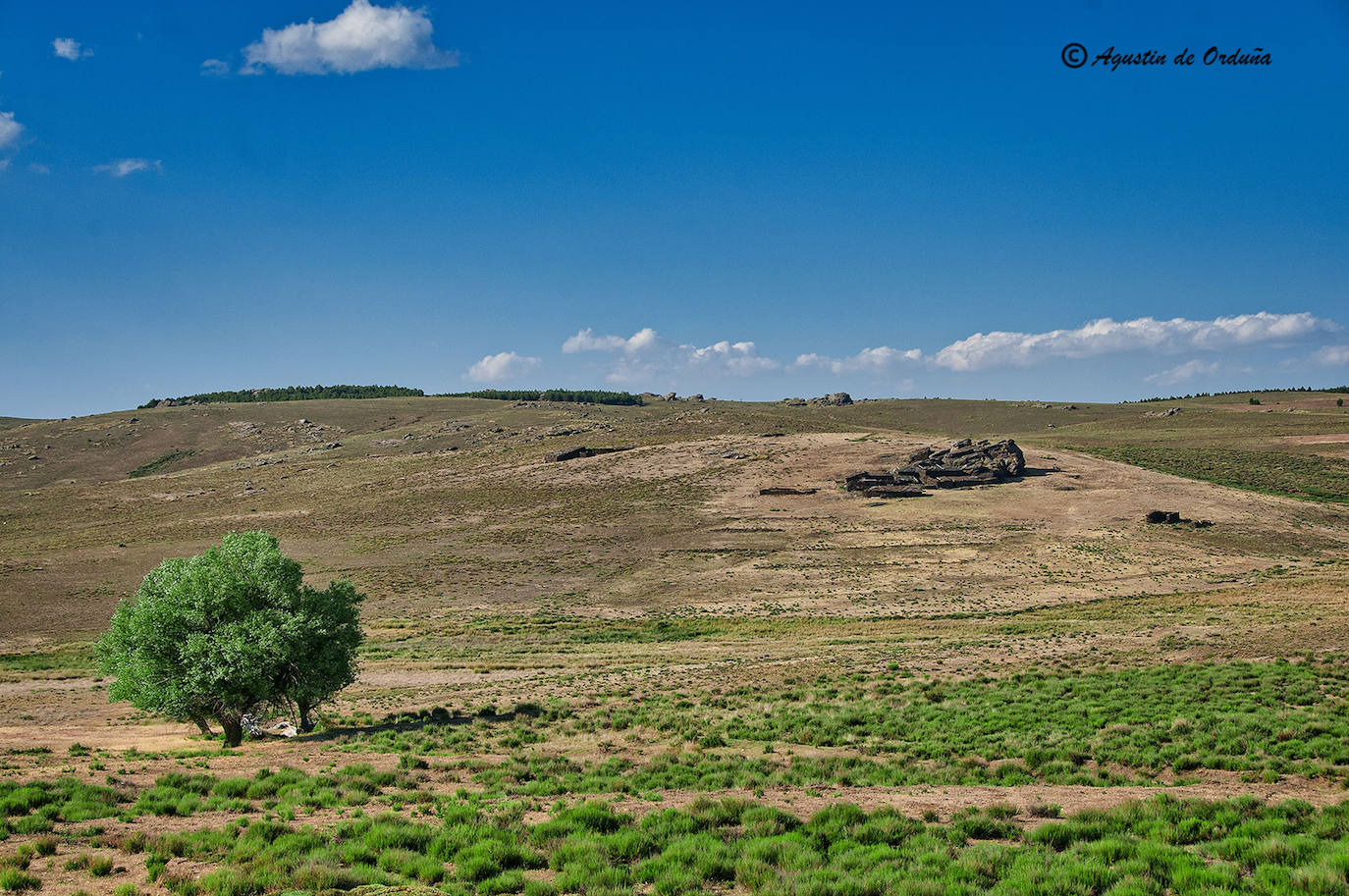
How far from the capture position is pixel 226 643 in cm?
2438

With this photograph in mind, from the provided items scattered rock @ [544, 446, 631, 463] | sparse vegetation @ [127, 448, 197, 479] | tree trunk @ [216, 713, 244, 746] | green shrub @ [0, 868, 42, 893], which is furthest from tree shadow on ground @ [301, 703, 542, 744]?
sparse vegetation @ [127, 448, 197, 479]

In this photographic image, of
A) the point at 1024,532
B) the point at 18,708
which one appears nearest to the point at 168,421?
the point at 18,708

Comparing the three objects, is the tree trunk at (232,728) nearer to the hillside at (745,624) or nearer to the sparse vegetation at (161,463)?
the hillside at (745,624)

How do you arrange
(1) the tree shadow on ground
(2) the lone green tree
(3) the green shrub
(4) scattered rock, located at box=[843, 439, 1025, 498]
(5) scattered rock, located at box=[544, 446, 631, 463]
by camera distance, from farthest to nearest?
1. (5) scattered rock, located at box=[544, 446, 631, 463]
2. (4) scattered rock, located at box=[843, 439, 1025, 498]
3. (1) the tree shadow on ground
4. (2) the lone green tree
5. (3) the green shrub

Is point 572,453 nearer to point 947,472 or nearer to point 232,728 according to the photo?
point 947,472

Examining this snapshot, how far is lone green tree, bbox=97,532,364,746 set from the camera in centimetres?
2442

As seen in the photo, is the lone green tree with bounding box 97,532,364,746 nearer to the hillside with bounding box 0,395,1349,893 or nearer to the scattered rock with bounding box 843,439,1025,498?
the hillside with bounding box 0,395,1349,893

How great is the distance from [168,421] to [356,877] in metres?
194

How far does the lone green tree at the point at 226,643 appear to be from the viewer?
2442 cm

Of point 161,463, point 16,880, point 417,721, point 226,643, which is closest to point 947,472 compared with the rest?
point 417,721

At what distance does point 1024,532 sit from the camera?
69.1m

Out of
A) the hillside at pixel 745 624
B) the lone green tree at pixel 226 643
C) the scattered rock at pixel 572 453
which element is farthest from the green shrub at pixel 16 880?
→ the scattered rock at pixel 572 453

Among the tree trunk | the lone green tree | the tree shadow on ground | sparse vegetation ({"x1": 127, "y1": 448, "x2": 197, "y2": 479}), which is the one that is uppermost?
sparse vegetation ({"x1": 127, "y1": 448, "x2": 197, "y2": 479})

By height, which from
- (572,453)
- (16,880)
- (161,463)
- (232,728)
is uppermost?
(572,453)
